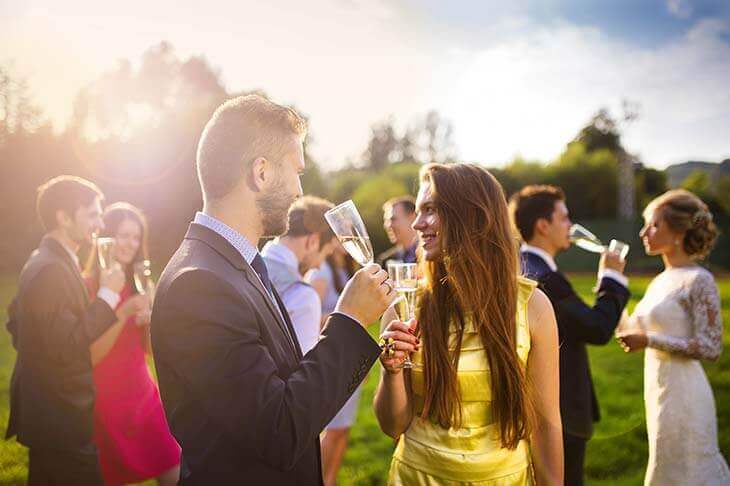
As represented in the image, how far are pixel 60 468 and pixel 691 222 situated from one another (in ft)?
15.6

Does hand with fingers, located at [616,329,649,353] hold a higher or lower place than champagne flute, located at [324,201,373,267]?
lower

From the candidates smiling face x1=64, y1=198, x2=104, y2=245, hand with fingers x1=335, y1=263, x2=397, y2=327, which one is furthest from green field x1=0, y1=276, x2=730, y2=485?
hand with fingers x1=335, y1=263, x2=397, y2=327

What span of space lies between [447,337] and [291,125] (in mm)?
1204

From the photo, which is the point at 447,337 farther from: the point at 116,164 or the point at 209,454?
the point at 116,164

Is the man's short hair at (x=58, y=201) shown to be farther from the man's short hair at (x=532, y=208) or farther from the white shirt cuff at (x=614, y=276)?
the white shirt cuff at (x=614, y=276)

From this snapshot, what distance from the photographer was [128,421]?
4.42 meters

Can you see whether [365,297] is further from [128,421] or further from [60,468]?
[128,421]

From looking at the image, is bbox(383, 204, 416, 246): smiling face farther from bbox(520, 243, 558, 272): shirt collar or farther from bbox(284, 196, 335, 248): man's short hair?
bbox(520, 243, 558, 272): shirt collar

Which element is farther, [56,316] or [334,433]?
[334,433]

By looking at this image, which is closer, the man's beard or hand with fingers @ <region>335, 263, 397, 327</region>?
hand with fingers @ <region>335, 263, 397, 327</region>

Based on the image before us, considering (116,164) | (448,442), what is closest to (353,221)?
(448,442)

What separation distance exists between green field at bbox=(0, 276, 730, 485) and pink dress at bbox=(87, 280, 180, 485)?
5.86 ft

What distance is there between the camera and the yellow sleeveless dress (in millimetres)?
2486

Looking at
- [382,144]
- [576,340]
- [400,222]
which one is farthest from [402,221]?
[382,144]
